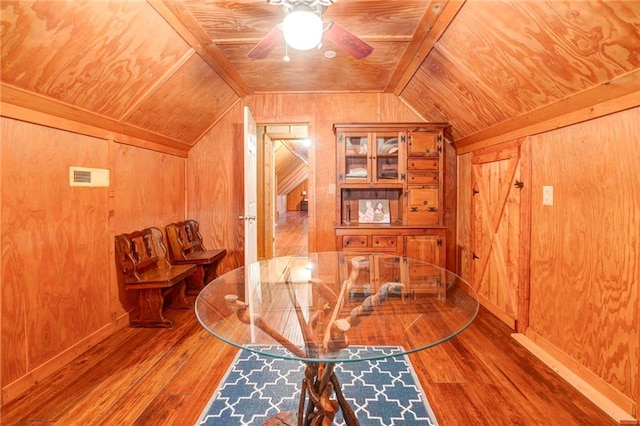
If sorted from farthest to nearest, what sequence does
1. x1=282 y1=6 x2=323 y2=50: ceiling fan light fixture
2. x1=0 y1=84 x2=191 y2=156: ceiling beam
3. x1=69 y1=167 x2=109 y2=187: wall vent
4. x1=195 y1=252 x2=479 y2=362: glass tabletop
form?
x1=69 y1=167 x2=109 y2=187: wall vent, x1=0 y1=84 x2=191 y2=156: ceiling beam, x1=282 y1=6 x2=323 y2=50: ceiling fan light fixture, x1=195 y1=252 x2=479 y2=362: glass tabletop

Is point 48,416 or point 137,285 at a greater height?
point 137,285

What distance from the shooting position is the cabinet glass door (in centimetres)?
371

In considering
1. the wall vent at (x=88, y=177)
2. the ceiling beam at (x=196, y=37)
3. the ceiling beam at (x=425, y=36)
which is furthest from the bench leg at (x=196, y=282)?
the ceiling beam at (x=425, y=36)

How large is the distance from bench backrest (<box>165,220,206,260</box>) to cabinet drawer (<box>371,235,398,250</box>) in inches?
80.1

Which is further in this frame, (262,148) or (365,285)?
(262,148)

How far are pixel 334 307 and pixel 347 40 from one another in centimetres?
Result: 149

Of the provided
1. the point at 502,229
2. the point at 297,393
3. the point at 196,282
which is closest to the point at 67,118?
the point at 196,282

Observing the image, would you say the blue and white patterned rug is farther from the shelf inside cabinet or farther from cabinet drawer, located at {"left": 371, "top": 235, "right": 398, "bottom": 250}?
the shelf inside cabinet

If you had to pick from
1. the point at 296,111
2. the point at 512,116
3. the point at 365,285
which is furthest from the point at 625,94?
the point at 296,111

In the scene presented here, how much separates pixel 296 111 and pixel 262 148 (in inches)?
59.9

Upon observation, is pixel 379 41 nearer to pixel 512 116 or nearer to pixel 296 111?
pixel 512 116

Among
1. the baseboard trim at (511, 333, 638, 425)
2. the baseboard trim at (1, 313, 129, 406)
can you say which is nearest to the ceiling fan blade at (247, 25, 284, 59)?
the baseboard trim at (1, 313, 129, 406)

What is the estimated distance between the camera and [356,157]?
3.80 meters

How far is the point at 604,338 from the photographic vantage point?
1930mm
